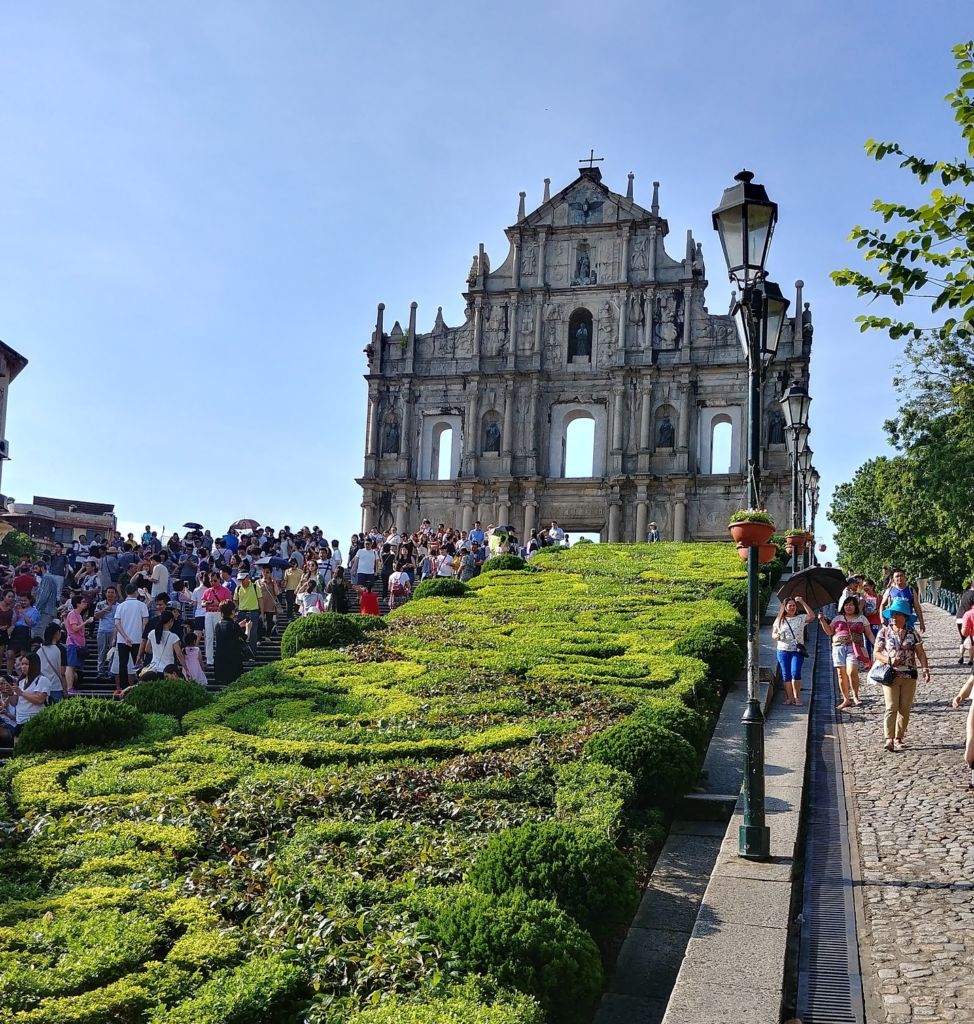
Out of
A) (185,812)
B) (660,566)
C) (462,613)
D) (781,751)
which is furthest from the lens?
(660,566)

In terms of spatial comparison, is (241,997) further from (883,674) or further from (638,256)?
(638,256)

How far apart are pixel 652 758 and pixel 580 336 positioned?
38.2m

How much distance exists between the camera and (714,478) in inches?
1693

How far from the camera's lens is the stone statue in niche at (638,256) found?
45375 mm

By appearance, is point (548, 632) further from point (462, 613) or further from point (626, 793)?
point (626, 793)

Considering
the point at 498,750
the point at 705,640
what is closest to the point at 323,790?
the point at 498,750

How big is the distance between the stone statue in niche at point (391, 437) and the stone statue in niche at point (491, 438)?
3.96 metres

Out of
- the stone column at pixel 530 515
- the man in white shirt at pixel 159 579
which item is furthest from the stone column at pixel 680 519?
the man in white shirt at pixel 159 579

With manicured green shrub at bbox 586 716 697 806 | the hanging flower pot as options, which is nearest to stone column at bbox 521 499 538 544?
manicured green shrub at bbox 586 716 697 806

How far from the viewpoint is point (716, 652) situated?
1428 centimetres

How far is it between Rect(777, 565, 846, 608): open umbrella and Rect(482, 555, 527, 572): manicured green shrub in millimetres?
12124

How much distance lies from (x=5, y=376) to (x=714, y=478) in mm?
28802

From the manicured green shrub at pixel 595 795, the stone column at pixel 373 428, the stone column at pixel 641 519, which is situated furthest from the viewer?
the stone column at pixel 373 428

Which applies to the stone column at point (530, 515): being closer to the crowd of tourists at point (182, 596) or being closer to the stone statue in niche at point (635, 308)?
the stone statue in niche at point (635, 308)
